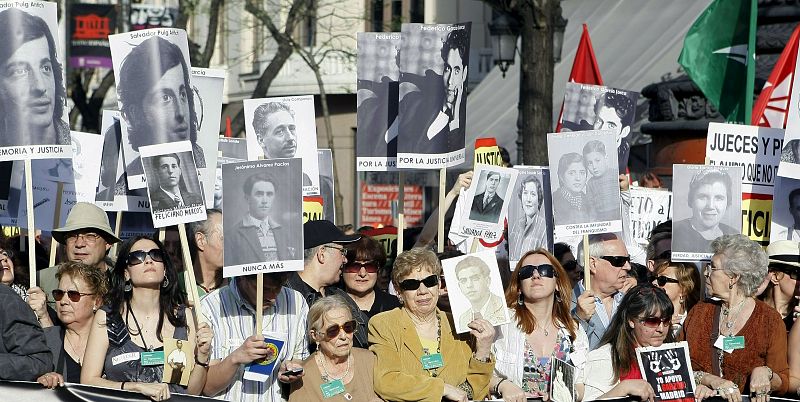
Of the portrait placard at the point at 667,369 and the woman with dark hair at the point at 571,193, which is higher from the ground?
the woman with dark hair at the point at 571,193

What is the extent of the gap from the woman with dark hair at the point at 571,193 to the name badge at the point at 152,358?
2.43m

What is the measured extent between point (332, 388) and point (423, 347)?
49 cm

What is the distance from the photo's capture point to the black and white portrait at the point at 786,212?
28.6 feet

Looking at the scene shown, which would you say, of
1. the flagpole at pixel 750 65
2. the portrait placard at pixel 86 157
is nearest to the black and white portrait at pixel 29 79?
the portrait placard at pixel 86 157

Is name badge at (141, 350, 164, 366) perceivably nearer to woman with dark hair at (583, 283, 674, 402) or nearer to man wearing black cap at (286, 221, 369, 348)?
man wearing black cap at (286, 221, 369, 348)

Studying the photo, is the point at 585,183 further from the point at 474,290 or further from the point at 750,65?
the point at 750,65

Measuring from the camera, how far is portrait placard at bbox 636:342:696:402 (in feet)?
21.8

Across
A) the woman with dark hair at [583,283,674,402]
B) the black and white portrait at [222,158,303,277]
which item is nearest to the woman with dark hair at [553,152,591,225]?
the woman with dark hair at [583,283,674,402]

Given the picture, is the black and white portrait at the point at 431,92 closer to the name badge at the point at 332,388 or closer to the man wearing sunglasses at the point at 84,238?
the man wearing sunglasses at the point at 84,238

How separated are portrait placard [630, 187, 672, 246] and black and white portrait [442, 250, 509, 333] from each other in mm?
3408

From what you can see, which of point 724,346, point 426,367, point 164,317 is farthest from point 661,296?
point 164,317

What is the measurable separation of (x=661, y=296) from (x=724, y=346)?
46 cm

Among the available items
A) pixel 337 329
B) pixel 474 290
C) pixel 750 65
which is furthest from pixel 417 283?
pixel 750 65

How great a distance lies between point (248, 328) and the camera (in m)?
6.89
